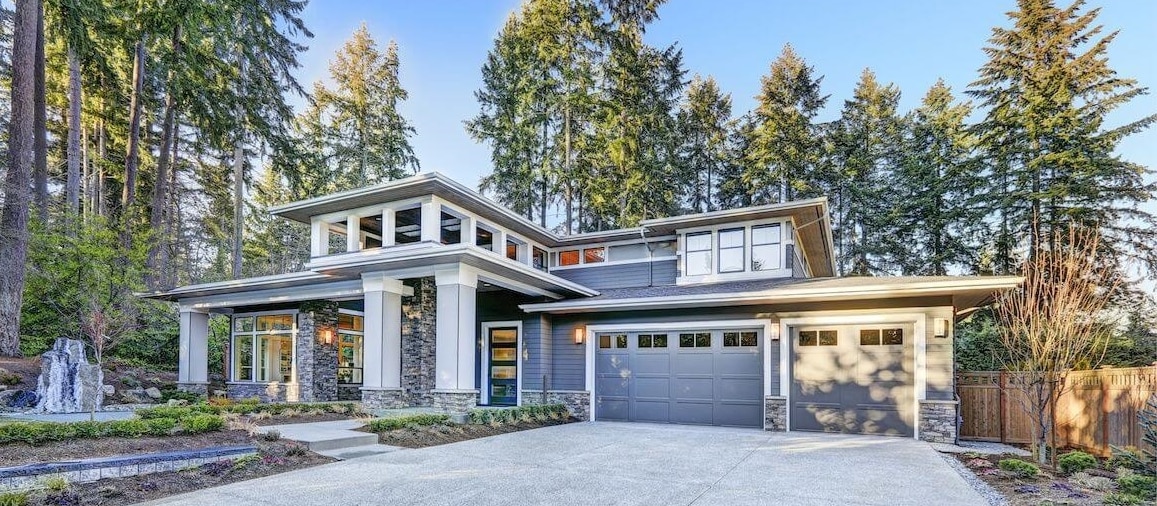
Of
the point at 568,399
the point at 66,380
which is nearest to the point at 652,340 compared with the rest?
the point at 568,399

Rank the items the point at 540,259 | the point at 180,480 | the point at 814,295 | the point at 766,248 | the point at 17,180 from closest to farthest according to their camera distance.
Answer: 1. the point at 180,480
2. the point at 814,295
3. the point at 17,180
4. the point at 766,248
5. the point at 540,259

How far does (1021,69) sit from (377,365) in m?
18.3

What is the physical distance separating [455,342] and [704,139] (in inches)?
686

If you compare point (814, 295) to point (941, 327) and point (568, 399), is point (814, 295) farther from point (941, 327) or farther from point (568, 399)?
point (568, 399)

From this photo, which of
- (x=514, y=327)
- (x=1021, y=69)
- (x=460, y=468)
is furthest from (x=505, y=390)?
(x=1021, y=69)

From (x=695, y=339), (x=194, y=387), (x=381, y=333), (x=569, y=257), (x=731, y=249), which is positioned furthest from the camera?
(x=569, y=257)

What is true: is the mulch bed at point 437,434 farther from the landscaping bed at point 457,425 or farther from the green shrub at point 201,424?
the green shrub at point 201,424

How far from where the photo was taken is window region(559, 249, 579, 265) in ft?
46.6

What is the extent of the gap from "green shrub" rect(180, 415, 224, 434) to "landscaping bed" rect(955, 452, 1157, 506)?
846 cm

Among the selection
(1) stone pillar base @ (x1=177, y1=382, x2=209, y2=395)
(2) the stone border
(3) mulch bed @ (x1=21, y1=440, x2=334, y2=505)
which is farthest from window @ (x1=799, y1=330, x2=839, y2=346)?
(1) stone pillar base @ (x1=177, y1=382, x2=209, y2=395)

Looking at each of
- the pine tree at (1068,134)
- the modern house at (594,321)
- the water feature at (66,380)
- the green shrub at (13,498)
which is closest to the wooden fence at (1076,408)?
the modern house at (594,321)

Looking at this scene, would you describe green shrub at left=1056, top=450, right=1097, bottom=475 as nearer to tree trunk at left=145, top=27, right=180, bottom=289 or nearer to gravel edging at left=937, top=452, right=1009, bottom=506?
gravel edging at left=937, top=452, right=1009, bottom=506

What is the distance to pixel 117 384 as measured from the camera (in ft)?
41.0

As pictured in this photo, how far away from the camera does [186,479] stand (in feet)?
17.8
